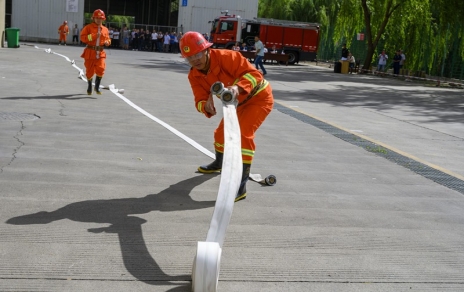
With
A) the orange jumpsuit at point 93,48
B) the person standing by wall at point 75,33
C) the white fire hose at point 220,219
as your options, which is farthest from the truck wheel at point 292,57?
the white fire hose at point 220,219

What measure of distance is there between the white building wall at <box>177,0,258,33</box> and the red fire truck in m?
8.62

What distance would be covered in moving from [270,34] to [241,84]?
41640mm

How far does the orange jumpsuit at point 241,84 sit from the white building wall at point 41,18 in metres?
49.6

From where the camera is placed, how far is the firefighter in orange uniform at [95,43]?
47.6ft

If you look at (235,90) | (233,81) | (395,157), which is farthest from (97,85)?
(235,90)

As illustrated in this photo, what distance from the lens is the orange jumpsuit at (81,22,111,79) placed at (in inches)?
573

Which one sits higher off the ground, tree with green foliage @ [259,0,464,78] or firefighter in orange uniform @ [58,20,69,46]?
tree with green foliage @ [259,0,464,78]

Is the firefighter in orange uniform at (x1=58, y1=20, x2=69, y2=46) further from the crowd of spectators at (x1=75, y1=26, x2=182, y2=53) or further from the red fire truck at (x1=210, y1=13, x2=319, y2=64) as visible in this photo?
the red fire truck at (x1=210, y1=13, x2=319, y2=64)

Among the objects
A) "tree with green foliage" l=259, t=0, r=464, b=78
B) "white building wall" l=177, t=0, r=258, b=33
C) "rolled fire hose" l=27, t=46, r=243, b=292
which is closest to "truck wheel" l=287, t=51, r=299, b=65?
"tree with green foliage" l=259, t=0, r=464, b=78

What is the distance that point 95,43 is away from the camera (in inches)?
577

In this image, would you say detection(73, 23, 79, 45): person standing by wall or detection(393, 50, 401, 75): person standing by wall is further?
detection(73, 23, 79, 45): person standing by wall

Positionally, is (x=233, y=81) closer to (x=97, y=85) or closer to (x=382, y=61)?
(x=97, y=85)

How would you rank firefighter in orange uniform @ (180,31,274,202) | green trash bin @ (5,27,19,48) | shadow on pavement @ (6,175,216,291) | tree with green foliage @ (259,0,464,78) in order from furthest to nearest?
green trash bin @ (5,27,19,48) < tree with green foliage @ (259,0,464,78) < firefighter in orange uniform @ (180,31,274,202) < shadow on pavement @ (6,175,216,291)

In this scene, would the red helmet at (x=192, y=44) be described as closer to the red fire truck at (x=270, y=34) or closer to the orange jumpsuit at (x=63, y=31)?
the red fire truck at (x=270, y=34)
